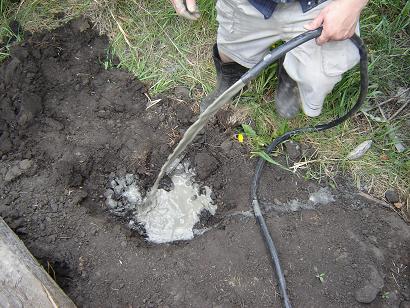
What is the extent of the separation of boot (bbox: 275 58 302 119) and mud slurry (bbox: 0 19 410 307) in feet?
1.04

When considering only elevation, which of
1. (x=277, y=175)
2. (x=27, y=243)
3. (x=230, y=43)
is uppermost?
(x=230, y=43)

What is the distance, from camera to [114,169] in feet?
7.65

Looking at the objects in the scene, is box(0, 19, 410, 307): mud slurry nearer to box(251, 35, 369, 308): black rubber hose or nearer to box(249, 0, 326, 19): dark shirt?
box(251, 35, 369, 308): black rubber hose

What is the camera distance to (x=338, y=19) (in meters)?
1.71

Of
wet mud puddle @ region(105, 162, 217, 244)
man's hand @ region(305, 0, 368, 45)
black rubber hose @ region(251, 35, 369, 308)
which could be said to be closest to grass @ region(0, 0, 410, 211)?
black rubber hose @ region(251, 35, 369, 308)

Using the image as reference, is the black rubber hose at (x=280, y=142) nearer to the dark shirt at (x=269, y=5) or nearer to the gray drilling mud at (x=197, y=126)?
the dark shirt at (x=269, y=5)

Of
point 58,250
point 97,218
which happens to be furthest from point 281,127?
point 58,250

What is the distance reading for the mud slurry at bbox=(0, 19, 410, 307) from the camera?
6.33 ft

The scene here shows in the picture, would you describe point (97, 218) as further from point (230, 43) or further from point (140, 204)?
point (230, 43)

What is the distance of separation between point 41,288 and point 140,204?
78cm

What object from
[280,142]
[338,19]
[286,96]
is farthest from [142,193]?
[338,19]

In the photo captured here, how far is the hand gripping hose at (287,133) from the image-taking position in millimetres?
1717

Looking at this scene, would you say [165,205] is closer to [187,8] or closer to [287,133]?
[287,133]

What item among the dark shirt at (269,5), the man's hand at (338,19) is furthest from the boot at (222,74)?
the man's hand at (338,19)
